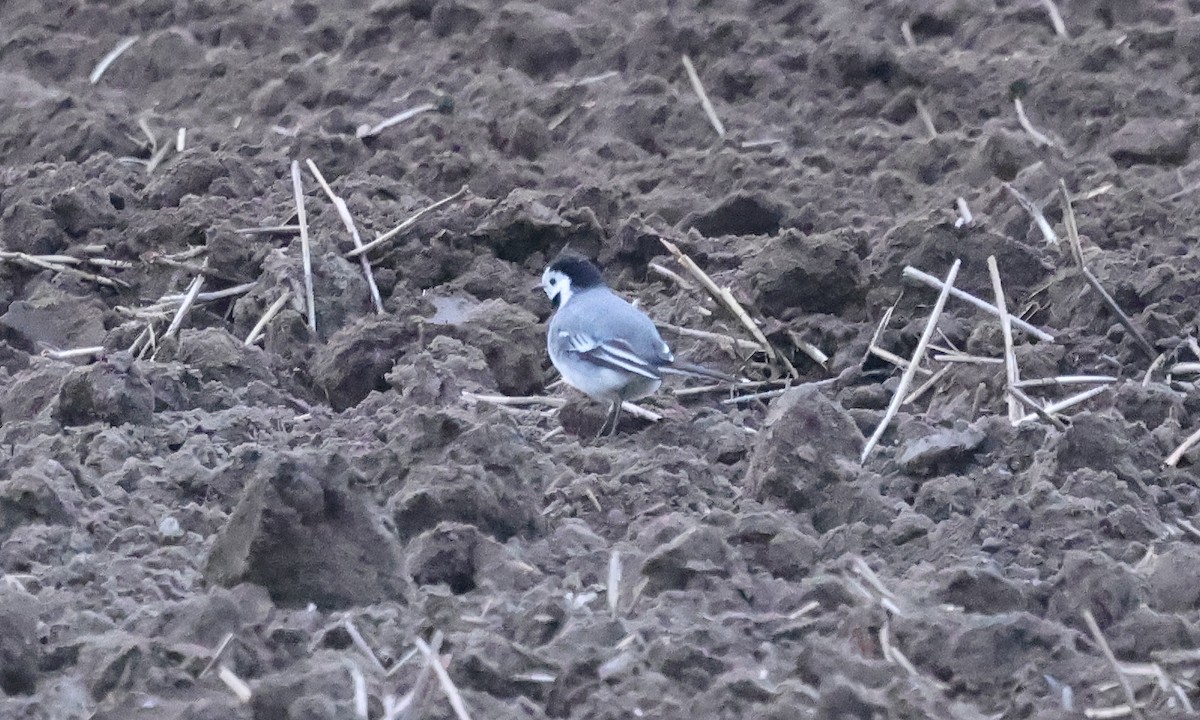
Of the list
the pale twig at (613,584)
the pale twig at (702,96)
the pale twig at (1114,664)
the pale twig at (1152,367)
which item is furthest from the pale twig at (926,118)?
the pale twig at (1114,664)

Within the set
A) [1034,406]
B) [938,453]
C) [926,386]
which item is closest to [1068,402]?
[1034,406]

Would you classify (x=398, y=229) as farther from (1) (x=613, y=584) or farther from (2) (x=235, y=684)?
(2) (x=235, y=684)

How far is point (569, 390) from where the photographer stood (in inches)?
287

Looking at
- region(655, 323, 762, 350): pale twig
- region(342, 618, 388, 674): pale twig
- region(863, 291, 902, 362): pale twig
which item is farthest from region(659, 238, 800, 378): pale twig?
region(342, 618, 388, 674): pale twig

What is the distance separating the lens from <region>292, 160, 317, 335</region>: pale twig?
7438 millimetres

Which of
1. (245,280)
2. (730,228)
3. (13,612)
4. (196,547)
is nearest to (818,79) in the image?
(730,228)

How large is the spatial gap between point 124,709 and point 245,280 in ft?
13.0

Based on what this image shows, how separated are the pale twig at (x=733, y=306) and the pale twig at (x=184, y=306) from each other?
1901 millimetres

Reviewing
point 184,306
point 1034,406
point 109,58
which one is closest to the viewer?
point 1034,406

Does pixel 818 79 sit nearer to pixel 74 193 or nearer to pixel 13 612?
pixel 74 193

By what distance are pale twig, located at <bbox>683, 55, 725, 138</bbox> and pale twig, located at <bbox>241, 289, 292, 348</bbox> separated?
2785 millimetres

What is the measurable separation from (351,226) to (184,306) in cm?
90

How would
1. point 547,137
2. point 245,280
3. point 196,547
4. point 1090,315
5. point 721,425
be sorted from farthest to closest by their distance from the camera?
point 547,137, point 245,280, point 1090,315, point 721,425, point 196,547

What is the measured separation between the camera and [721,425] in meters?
6.50
